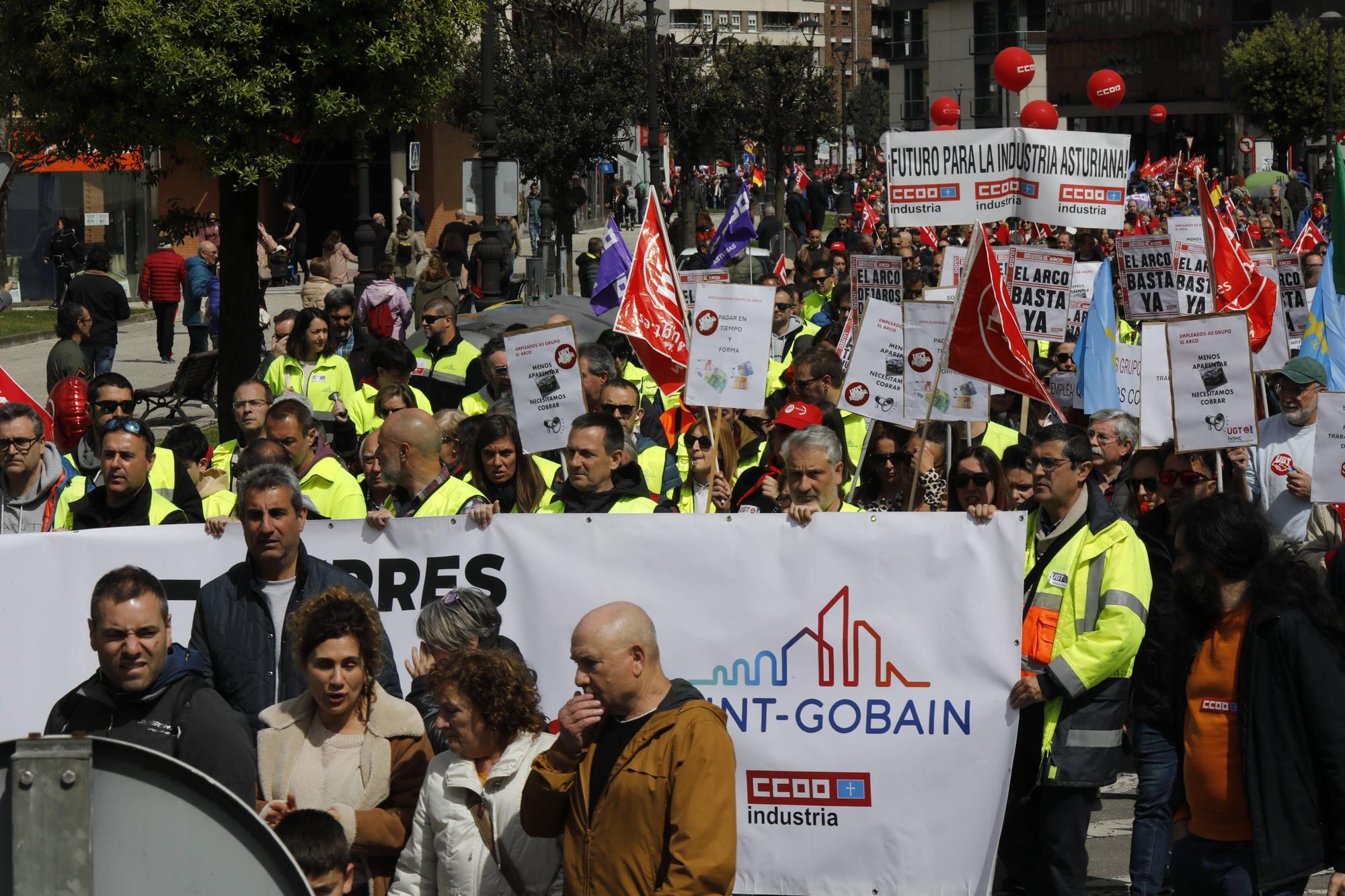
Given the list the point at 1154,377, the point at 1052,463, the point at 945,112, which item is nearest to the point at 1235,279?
the point at 1154,377

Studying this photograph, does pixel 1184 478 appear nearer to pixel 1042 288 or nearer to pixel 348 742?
pixel 1042 288

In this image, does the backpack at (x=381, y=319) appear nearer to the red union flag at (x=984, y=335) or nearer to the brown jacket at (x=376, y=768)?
the red union flag at (x=984, y=335)

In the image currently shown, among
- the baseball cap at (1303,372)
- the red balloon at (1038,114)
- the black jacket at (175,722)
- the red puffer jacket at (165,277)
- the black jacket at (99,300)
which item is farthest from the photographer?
the red balloon at (1038,114)

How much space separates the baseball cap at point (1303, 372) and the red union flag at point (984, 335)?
1631mm

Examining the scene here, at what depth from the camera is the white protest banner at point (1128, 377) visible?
32.8ft

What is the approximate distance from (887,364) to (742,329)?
770 millimetres

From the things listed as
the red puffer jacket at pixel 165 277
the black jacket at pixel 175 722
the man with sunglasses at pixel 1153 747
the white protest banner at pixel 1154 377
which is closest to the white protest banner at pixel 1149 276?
the white protest banner at pixel 1154 377

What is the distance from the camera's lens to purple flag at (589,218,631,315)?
40.6ft

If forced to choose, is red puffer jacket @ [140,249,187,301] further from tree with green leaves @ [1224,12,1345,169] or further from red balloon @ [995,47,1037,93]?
tree with green leaves @ [1224,12,1345,169]

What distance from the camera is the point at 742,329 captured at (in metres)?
7.84

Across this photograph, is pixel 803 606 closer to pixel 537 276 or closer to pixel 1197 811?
pixel 1197 811

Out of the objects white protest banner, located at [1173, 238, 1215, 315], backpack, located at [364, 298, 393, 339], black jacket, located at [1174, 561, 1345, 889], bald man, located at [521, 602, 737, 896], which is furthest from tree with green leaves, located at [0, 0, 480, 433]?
black jacket, located at [1174, 561, 1345, 889]

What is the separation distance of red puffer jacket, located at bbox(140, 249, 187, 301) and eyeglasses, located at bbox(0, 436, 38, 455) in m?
13.8

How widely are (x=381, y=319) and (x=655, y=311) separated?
6983 mm
